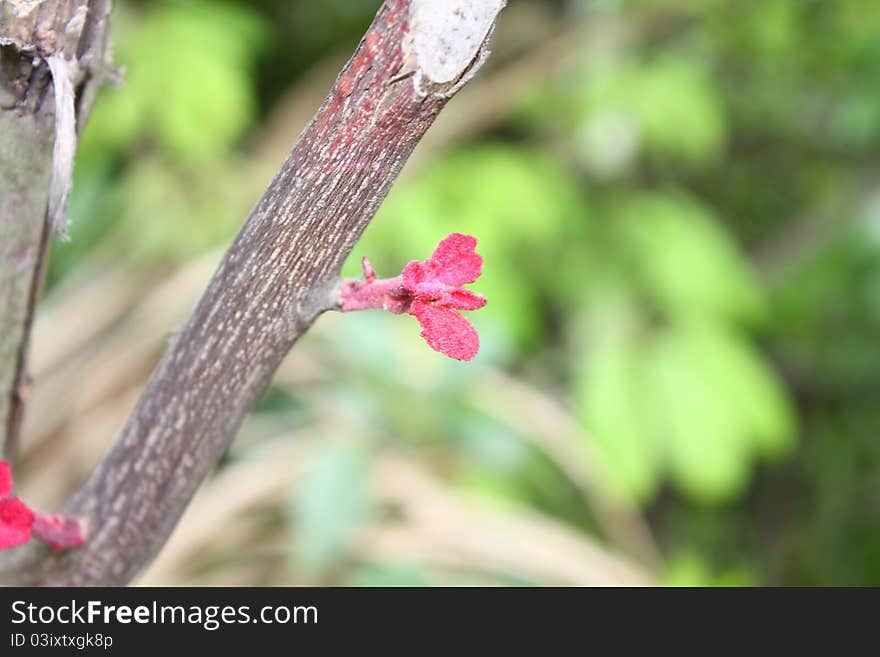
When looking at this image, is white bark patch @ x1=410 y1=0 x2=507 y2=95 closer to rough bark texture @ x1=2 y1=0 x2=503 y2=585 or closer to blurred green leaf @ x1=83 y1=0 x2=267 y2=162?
rough bark texture @ x1=2 y1=0 x2=503 y2=585

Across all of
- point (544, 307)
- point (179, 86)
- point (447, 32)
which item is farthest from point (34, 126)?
point (544, 307)

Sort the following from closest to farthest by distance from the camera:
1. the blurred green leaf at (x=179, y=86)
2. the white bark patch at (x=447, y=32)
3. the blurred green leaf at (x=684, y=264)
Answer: the white bark patch at (x=447, y=32) < the blurred green leaf at (x=179, y=86) < the blurred green leaf at (x=684, y=264)

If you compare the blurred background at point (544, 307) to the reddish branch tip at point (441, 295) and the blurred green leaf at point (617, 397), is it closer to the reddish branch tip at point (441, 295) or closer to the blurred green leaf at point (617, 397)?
the blurred green leaf at point (617, 397)

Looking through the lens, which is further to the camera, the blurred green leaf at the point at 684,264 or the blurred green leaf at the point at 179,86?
the blurred green leaf at the point at 684,264

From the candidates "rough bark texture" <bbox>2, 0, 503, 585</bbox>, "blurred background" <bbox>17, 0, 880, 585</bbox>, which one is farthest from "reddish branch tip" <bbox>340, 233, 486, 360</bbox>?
"blurred background" <bbox>17, 0, 880, 585</bbox>

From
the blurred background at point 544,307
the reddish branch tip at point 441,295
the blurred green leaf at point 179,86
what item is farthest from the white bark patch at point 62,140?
the blurred green leaf at point 179,86
